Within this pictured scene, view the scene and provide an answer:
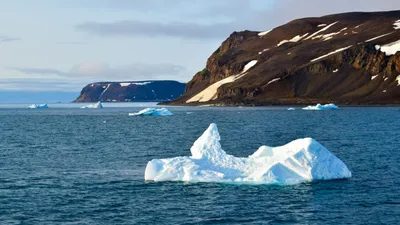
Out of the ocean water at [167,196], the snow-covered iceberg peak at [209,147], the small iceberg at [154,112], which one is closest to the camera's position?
the ocean water at [167,196]

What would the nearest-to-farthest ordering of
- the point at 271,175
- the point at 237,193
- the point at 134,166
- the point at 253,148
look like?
the point at 237,193 → the point at 271,175 → the point at 134,166 → the point at 253,148

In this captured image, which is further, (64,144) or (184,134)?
(184,134)

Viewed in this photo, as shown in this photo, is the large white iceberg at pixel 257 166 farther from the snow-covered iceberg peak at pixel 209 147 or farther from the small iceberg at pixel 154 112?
the small iceberg at pixel 154 112

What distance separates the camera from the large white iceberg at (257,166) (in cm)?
3794

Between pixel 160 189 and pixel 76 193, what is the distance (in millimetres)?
5235

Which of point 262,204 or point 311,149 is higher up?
point 311,149

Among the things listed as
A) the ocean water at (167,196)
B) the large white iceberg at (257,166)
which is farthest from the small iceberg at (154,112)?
the large white iceberg at (257,166)

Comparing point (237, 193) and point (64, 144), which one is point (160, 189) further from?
point (64, 144)

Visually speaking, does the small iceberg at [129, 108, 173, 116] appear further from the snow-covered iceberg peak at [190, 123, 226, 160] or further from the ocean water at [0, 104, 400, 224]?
the snow-covered iceberg peak at [190, 123, 226, 160]

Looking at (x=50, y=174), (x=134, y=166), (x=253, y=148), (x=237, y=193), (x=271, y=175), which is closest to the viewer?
(x=237, y=193)

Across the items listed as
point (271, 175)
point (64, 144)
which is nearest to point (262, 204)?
point (271, 175)

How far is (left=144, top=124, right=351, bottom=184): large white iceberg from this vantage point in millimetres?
37938

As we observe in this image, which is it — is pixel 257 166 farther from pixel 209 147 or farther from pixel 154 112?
pixel 154 112

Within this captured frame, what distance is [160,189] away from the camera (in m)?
36.8
